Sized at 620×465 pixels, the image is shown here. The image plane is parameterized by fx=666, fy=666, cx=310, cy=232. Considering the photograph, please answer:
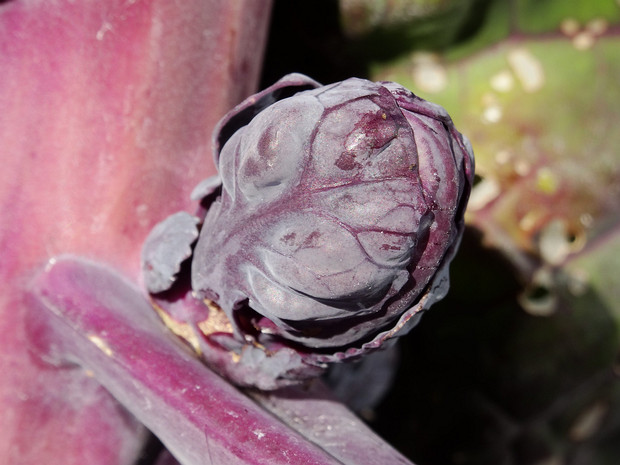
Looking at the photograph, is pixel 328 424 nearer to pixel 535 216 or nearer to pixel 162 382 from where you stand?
pixel 162 382

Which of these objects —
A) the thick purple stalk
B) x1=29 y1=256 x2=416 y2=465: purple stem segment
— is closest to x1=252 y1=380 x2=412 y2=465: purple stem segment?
x1=29 y1=256 x2=416 y2=465: purple stem segment

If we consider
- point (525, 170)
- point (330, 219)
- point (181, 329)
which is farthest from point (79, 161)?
point (525, 170)

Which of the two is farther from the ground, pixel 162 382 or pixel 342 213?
pixel 342 213

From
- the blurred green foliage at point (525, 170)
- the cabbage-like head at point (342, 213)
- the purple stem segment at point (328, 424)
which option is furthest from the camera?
the blurred green foliage at point (525, 170)

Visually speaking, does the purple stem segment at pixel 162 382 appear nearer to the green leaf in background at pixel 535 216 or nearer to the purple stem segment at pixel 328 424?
the purple stem segment at pixel 328 424

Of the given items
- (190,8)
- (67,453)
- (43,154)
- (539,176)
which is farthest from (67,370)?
(539,176)

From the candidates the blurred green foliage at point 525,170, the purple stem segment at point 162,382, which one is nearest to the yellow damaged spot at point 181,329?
the purple stem segment at point 162,382

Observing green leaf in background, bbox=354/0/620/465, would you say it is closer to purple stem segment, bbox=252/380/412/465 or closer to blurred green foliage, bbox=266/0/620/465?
blurred green foliage, bbox=266/0/620/465
